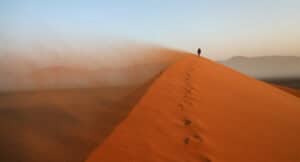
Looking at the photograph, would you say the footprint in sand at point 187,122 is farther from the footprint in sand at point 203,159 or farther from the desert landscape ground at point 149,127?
the footprint in sand at point 203,159

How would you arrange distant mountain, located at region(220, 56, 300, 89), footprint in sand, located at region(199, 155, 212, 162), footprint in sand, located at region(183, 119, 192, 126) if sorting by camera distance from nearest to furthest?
footprint in sand, located at region(199, 155, 212, 162), footprint in sand, located at region(183, 119, 192, 126), distant mountain, located at region(220, 56, 300, 89)

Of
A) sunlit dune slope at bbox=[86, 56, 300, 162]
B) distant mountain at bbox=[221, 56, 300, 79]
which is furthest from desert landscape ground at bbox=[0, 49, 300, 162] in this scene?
distant mountain at bbox=[221, 56, 300, 79]

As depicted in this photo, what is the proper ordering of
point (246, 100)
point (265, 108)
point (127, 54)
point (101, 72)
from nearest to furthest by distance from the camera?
1. point (265, 108)
2. point (246, 100)
3. point (101, 72)
4. point (127, 54)

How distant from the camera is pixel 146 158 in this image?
87.0 inches

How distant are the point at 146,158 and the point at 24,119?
1.69m

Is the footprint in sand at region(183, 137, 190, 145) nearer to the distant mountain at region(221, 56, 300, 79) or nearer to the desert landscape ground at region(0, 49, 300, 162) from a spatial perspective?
the desert landscape ground at region(0, 49, 300, 162)

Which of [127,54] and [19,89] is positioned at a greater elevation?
[127,54]

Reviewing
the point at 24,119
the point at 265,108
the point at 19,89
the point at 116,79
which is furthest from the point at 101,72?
the point at 265,108

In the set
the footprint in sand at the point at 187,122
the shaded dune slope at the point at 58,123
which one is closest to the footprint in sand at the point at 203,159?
the footprint in sand at the point at 187,122

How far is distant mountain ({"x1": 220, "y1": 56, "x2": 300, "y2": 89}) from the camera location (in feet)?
38.4

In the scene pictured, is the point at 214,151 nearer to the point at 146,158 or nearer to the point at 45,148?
the point at 146,158

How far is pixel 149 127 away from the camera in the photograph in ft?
9.01

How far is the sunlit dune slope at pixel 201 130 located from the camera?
7.62 feet

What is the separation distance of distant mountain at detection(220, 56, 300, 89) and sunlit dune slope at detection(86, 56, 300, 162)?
22.7 ft
